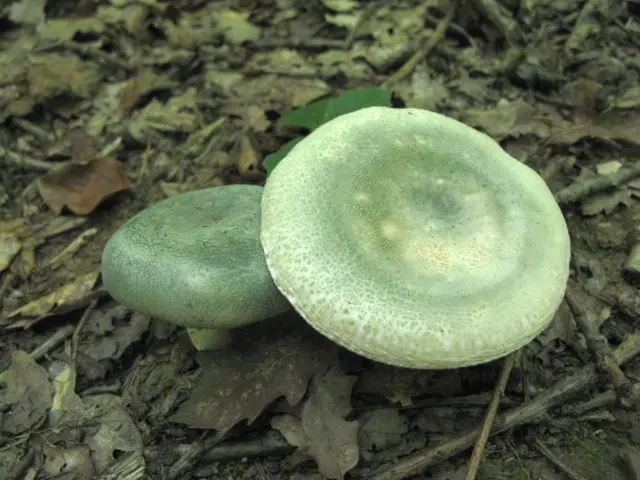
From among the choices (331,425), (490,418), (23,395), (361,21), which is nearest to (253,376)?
(331,425)

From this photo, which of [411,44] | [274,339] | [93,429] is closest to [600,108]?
[411,44]

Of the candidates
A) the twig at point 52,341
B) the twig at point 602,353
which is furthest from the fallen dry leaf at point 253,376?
the twig at point 602,353

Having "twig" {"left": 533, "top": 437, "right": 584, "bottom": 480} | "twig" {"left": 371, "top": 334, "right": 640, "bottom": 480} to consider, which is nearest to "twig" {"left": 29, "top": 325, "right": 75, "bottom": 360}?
"twig" {"left": 371, "top": 334, "right": 640, "bottom": 480}

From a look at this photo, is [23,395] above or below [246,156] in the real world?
below

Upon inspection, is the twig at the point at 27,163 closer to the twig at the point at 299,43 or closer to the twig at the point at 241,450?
the twig at the point at 299,43

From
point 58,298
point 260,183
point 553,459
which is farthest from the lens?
point 260,183

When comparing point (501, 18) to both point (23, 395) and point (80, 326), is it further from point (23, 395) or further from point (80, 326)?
point (23, 395)

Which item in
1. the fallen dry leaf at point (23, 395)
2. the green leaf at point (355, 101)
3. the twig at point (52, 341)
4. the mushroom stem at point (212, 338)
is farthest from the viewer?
the green leaf at point (355, 101)
